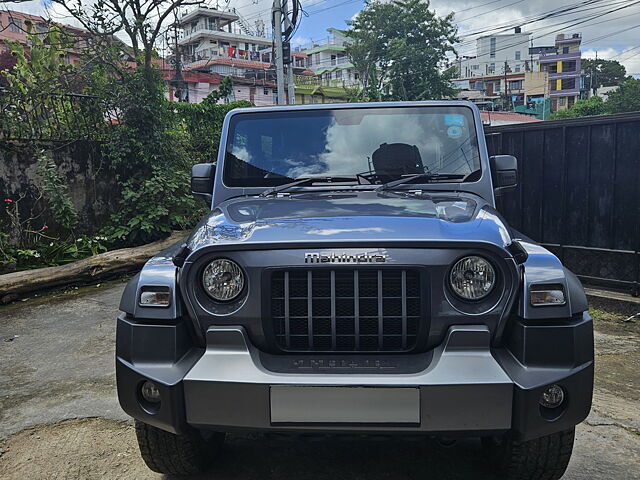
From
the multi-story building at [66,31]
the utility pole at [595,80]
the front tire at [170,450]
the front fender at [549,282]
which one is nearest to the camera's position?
the front fender at [549,282]

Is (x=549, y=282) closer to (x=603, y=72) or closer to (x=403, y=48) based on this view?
(x=403, y=48)

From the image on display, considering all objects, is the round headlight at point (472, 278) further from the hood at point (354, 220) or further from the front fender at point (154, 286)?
the front fender at point (154, 286)

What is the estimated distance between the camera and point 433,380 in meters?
2.10

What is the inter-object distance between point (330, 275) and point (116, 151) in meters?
7.76

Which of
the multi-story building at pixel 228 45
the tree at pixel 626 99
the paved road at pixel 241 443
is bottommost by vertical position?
the paved road at pixel 241 443

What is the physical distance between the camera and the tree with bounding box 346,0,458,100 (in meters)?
38.9

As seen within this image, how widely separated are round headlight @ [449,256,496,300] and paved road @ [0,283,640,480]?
1031 mm

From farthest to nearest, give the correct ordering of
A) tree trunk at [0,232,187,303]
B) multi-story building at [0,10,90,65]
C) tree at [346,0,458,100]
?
tree at [346,0,458,100] < multi-story building at [0,10,90,65] < tree trunk at [0,232,187,303]

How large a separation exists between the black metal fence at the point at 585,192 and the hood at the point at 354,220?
341 centimetres

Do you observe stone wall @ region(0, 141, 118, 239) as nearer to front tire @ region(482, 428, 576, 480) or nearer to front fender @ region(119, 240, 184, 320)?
front fender @ region(119, 240, 184, 320)

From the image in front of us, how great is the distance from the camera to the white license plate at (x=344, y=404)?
2102 millimetres

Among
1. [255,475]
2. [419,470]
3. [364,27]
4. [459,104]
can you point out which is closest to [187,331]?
[255,475]

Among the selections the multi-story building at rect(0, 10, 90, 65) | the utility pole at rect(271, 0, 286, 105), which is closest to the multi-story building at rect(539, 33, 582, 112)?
the utility pole at rect(271, 0, 286, 105)

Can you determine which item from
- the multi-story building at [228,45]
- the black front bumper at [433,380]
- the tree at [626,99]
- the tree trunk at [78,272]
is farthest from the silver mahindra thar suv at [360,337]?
the multi-story building at [228,45]
